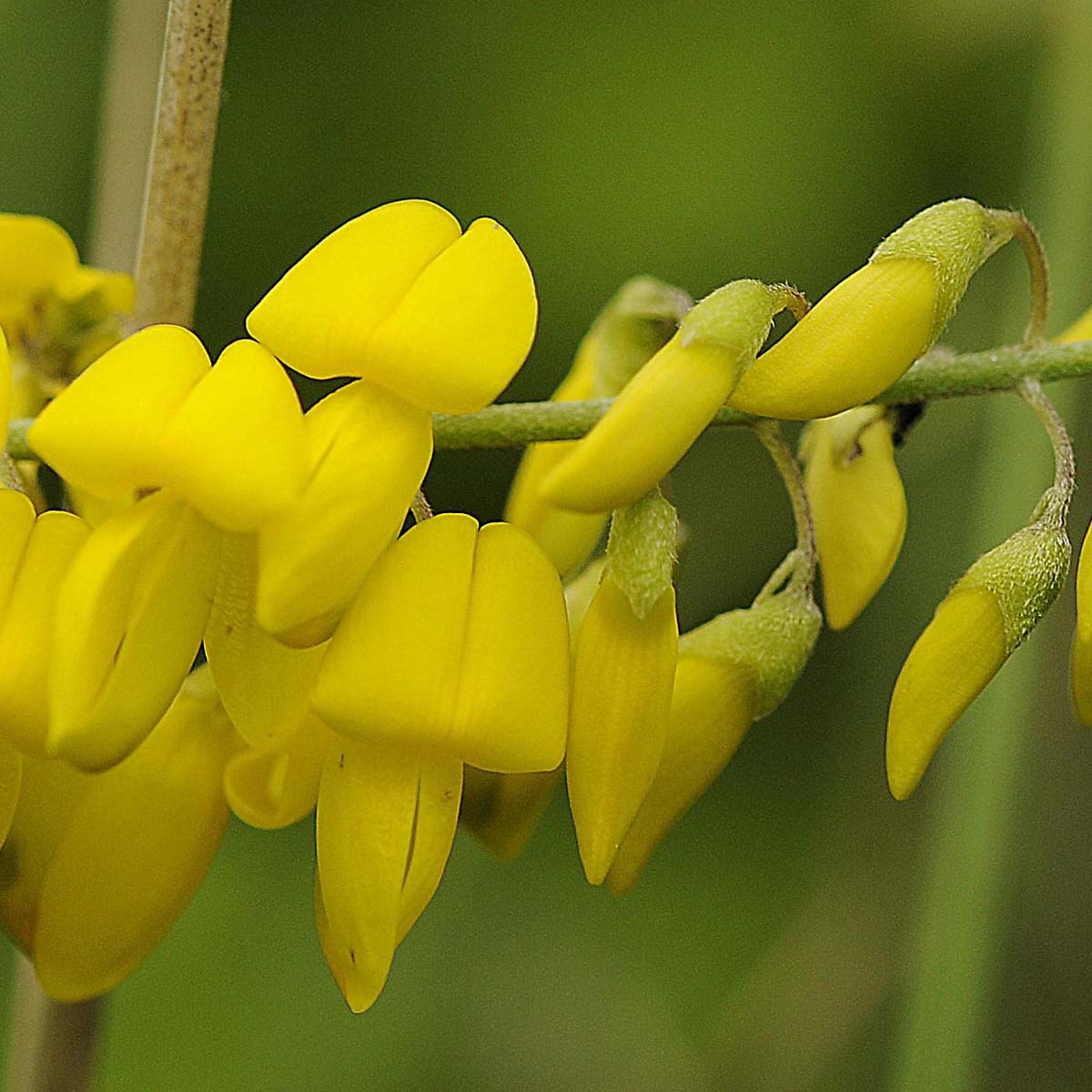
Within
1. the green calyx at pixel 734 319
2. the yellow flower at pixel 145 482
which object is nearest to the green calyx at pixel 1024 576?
the green calyx at pixel 734 319

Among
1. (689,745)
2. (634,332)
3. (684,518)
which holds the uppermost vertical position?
(634,332)

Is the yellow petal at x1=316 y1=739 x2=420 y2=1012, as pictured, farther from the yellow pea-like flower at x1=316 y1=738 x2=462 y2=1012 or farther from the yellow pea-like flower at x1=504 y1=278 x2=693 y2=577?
the yellow pea-like flower at x1=504 y1=278 x2=693 y2=577

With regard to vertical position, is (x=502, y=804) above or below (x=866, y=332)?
below

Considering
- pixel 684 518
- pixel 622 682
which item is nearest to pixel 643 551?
pixel 622 682

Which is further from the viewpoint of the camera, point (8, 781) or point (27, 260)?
point (27, 260)

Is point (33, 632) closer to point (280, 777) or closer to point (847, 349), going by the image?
point (280, 777)

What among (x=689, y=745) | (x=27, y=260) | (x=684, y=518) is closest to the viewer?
(x=689, y=745)

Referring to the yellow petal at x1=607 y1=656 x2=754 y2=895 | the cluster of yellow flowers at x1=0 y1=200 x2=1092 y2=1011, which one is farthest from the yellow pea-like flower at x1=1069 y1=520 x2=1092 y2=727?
the yellow petal at x1=607 y1=656 x2=754 y2=895
